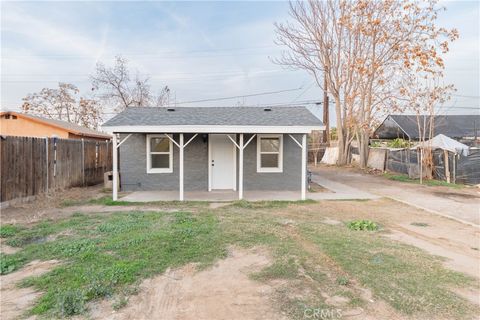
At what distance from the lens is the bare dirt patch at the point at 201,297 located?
3.06 meters

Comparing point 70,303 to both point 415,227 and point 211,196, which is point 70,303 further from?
point 211,196

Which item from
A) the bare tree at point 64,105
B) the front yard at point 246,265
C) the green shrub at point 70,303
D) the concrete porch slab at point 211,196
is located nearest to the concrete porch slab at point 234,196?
the concrete porch slab at point 211,196

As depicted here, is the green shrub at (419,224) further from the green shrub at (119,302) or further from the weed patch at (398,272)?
the green shrub at (119,302)

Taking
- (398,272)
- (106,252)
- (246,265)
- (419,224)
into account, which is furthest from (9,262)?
(419,224)

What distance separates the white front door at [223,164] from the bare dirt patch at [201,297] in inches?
285

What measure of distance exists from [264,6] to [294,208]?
10848 mm

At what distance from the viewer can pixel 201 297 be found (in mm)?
3434

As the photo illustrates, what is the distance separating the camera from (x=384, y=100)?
20.2m

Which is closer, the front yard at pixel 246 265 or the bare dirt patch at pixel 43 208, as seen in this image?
the front yard at pixel 246 265

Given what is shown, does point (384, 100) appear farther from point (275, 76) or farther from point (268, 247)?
point (268, 247)

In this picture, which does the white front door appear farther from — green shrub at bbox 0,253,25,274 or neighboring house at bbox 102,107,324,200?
green shrub at bbox 0,253,25,274

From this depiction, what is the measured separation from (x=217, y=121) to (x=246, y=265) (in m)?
6.47

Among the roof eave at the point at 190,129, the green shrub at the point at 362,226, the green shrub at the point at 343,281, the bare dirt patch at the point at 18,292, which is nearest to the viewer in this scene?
the bare dirt patch at the point at 18,292

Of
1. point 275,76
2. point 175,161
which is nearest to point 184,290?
point 175,161
